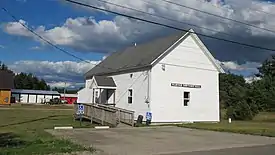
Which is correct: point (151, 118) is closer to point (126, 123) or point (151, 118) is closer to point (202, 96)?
point (126, 123)

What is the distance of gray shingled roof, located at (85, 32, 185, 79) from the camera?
92.8ft

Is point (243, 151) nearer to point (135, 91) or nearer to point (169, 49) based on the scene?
point (169, 49)

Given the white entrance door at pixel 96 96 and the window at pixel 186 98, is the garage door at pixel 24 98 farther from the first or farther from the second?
Answer: the window at pixel 186 98

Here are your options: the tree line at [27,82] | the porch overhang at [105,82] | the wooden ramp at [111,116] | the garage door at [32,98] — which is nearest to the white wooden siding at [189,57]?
the wooden ramp at [111,116]

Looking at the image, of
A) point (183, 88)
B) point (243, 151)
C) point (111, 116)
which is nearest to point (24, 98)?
point (183, 88)

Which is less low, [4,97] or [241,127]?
[4,97]

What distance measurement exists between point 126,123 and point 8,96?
51623 millimetres

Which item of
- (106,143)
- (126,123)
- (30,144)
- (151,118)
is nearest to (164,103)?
(151,118)

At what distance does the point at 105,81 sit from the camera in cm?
3195

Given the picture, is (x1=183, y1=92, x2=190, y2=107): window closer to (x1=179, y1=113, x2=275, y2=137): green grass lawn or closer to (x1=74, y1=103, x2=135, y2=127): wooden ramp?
(x1=179, y1=113, x2=275, y2=137): green grass lawn

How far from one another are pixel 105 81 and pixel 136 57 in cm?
372

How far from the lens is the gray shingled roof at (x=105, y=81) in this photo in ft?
102

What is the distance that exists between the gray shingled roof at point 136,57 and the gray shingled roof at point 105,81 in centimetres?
93

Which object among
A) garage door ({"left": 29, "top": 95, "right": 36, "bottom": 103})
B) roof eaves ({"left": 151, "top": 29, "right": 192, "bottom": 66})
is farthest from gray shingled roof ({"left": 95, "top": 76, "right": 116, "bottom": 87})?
garage door ({"left": 29, "top": 95, "right": 36, "bottom": 103})
